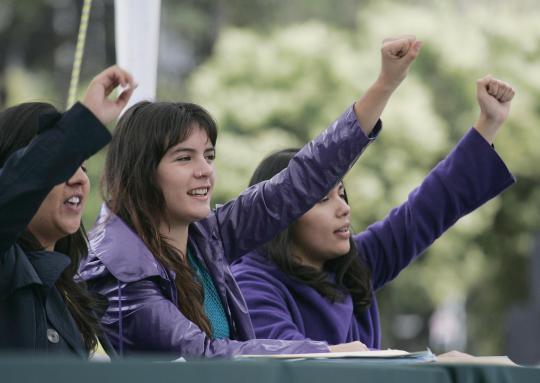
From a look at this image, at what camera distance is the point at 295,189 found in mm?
3045

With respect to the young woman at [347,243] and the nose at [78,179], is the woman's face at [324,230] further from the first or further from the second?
the nose at [78,179]

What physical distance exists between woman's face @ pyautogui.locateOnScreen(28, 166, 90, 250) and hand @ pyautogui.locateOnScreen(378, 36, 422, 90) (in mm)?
902

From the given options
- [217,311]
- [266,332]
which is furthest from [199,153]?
[266,332]

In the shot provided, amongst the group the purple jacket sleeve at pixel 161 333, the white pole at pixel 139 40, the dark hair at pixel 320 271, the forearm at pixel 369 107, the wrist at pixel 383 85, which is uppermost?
the white pole at pixel 139 40

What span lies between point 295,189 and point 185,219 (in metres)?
0.30

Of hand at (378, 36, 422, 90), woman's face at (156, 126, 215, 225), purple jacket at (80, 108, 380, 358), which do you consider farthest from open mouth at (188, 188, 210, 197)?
hand at (378, 36, 422, 90)

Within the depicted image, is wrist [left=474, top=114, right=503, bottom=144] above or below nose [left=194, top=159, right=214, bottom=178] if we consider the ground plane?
above

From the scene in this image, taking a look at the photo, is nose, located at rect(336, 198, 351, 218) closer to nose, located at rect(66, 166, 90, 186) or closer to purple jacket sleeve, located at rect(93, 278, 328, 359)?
purple jacket sleeve, located at rect(93, 278, 328, 359)

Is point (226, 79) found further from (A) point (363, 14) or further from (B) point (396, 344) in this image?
(B) point (396, 344)

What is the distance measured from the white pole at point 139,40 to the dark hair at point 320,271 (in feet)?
1.69

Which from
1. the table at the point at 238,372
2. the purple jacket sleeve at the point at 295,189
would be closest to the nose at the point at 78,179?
the purple jacket sleeve at the point at 295,189

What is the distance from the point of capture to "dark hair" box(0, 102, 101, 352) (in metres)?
2.42

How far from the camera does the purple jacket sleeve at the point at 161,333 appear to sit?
2.55 m

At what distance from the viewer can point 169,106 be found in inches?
117
